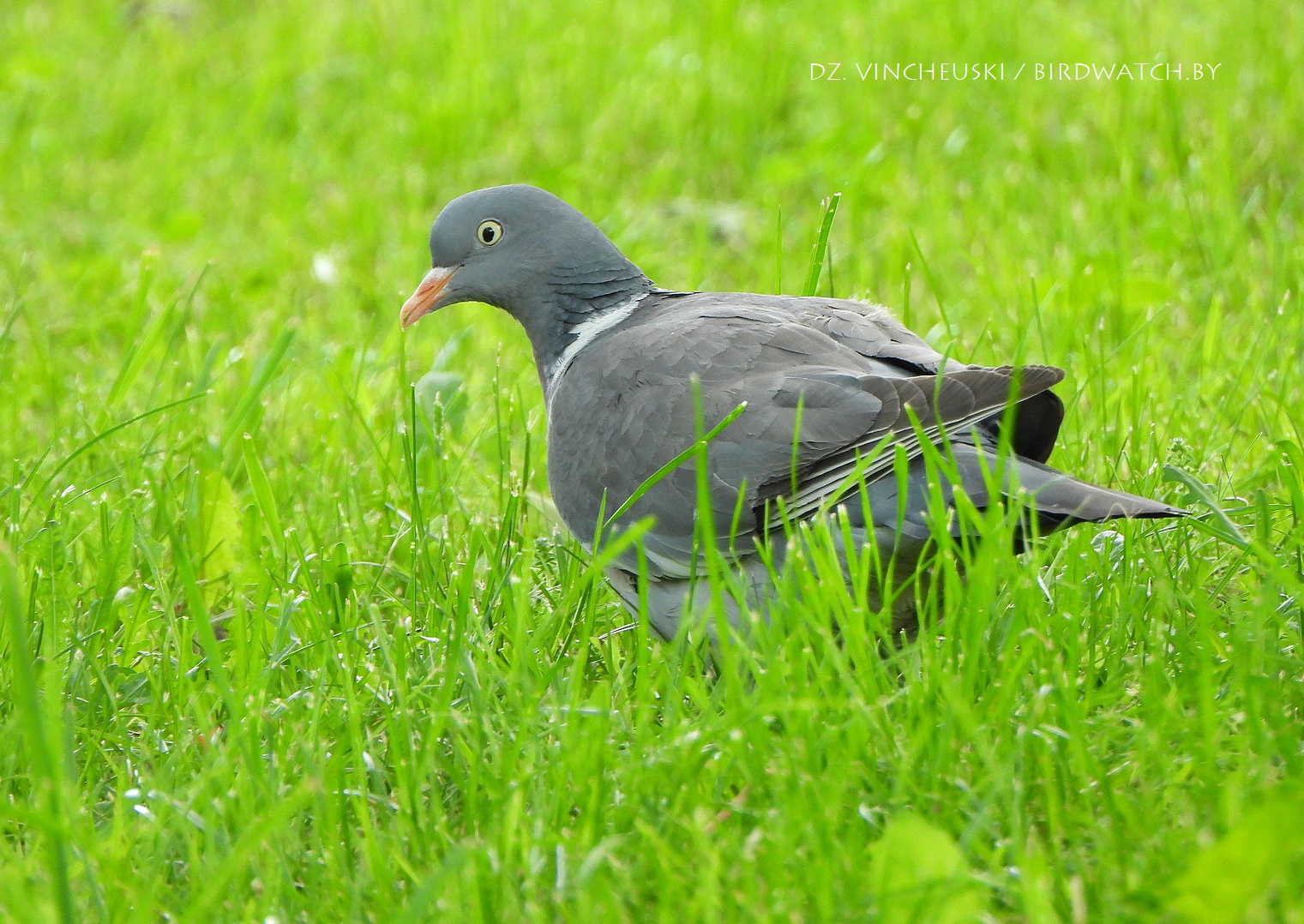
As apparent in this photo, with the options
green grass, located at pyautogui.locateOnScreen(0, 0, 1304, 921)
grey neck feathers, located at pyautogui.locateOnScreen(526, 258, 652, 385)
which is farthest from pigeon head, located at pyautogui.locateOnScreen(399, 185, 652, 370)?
green grass, located at pyautogui.locateOnScreen(0, 0, 1304, 921)

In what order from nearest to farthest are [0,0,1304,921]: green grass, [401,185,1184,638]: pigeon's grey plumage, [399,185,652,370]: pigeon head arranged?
1. [0,0,1304,921]: green grass
2. [401,185,1184,638]: pigeon's grey plumage
3. [399,185,652,370]: pigeon head

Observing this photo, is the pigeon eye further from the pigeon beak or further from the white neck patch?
the white neck patch

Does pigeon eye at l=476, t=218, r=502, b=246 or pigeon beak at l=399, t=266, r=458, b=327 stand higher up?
pigeon eye at l=476, t=218, r=502, b=246

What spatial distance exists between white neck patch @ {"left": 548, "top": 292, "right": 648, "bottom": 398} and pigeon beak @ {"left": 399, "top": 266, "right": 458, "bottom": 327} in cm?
42

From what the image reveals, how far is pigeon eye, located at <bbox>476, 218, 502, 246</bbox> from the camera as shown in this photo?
3816mm

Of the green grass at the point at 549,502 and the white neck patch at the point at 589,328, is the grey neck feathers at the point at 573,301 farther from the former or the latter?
the green grass at the point at 549,502

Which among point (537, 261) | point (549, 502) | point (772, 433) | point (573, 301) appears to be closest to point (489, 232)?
point (537, 261)

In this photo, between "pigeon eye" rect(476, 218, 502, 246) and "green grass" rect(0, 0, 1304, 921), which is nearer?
"green grass" rect(0, 0, 1304, 921)

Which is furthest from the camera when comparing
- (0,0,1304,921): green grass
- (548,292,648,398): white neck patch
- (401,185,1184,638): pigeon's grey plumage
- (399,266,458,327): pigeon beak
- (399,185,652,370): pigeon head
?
(399,266,458,327): pigeon beak

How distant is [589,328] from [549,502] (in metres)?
0.59

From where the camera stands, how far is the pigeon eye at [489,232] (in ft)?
12.5

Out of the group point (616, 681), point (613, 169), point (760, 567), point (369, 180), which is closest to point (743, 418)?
point (760, 567)

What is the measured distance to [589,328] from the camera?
3.71 meters

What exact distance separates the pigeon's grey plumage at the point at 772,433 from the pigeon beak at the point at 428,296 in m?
0.41
